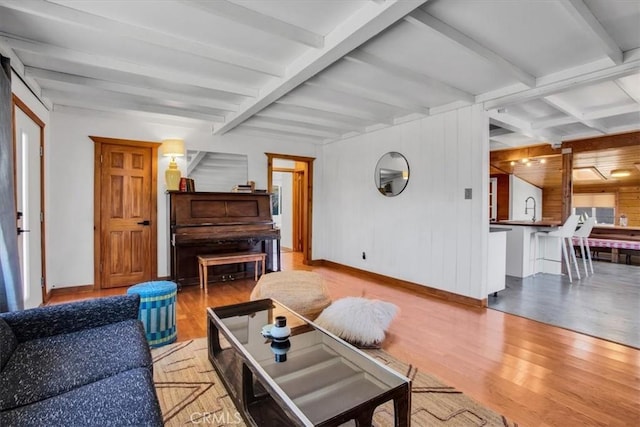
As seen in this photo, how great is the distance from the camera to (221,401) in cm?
182

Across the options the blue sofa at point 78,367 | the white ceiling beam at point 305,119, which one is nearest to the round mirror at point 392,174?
the white ceiling beam at point 305,119

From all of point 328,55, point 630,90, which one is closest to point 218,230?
point 328,55

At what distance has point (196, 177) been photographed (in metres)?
4.84

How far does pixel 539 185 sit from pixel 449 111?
6123mm

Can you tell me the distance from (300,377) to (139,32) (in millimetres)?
2454

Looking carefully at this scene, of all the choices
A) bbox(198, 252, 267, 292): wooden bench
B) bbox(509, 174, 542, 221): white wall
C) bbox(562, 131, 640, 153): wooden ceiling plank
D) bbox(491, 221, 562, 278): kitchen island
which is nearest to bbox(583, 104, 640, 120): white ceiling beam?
bbox(562, 131, 640, 153): wooden ceiling plank

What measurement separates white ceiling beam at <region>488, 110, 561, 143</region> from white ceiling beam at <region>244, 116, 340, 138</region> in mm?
2445

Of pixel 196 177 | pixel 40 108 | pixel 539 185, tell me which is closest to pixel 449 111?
pixel 196 177

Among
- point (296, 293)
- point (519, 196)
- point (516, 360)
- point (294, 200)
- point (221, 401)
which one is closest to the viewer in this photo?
point (221, 401)

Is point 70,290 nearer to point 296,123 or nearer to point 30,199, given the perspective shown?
point 30,199

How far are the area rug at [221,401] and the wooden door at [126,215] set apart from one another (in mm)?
2577

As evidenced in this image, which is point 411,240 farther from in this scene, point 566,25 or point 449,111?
point 566,25

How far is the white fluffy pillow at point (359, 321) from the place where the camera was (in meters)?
2.52

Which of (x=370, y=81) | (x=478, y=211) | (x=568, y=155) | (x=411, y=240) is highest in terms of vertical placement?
(x=370, y=81)
